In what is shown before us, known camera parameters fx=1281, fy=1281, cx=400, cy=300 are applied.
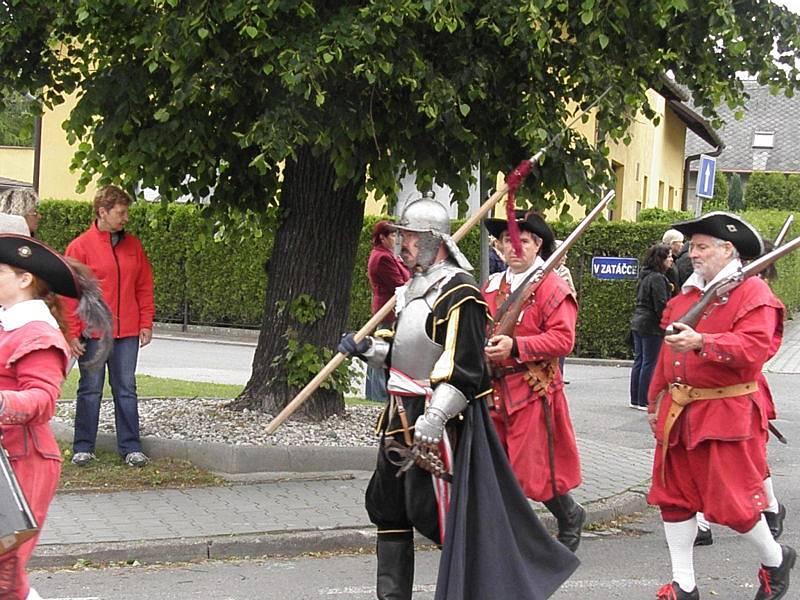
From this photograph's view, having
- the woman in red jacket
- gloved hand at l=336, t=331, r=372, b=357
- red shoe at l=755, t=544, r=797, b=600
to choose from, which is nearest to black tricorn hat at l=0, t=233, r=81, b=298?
the woman in red jacket

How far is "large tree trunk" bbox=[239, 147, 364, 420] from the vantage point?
32.4ft

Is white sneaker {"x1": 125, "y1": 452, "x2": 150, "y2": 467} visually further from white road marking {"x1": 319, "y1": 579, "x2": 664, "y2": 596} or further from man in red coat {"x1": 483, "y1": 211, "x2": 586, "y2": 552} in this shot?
man in red coat {"x1": 483, "y1": 211, "x2": 586, "y2": 552}

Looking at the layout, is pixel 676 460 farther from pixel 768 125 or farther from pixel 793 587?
pixel 768 125

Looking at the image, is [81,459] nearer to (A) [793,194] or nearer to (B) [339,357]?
(B) [339,357]

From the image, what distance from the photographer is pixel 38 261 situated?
15.1 ft

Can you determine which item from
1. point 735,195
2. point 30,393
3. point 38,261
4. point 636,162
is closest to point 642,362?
point 38,261

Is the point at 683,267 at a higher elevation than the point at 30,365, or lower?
higher

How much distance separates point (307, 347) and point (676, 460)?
4194 millimetres

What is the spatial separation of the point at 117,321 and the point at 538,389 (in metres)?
3.35

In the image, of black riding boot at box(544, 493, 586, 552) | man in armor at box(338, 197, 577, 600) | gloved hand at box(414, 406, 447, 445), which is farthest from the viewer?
black riding boot at box(544, 493, 586, 552)

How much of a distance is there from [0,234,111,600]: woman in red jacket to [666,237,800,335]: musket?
110 inches

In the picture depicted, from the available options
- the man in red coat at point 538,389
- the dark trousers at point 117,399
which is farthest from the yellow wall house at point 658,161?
the man in red coat at point 538,389

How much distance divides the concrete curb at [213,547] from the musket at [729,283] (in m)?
2.43

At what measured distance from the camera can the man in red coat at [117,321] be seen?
880cm
